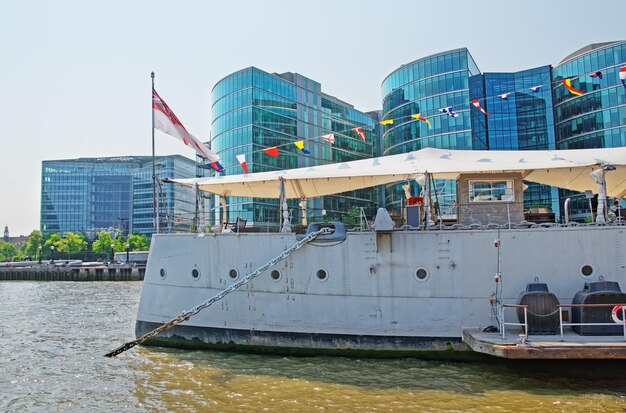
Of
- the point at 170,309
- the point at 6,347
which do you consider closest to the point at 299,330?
the point at 170,309

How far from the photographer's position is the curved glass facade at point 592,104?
55312 mm

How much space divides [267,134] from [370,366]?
53.5 metres

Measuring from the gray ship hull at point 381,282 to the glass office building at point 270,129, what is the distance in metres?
43.4

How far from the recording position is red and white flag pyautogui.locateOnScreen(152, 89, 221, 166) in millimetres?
16625

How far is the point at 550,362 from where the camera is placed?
39.3ft

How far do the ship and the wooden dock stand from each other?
3.4 inches

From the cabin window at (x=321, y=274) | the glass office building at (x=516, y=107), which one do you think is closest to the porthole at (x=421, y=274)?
the cabin window at (x=321, y=274)

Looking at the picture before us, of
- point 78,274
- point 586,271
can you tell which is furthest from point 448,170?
point 78,274

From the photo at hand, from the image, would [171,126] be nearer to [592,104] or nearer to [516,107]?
[592,104]

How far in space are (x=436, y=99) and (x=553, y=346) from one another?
53.6 metres

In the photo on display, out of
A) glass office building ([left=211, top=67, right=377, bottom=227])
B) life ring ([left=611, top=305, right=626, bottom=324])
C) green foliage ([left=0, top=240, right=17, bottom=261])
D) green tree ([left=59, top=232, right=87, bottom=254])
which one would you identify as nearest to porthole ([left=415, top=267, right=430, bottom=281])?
life ring ([left=611, top=305, right=626, bottom=324])

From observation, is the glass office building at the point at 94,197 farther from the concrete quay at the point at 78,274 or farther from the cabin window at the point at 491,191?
the cabin window at the point at 491,191

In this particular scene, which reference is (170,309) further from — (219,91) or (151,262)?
(219,91)

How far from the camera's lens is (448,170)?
13.6m
